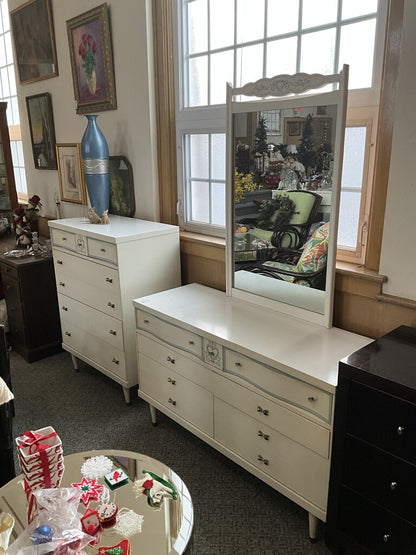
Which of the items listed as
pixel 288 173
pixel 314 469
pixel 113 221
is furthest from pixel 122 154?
pixel 314 469

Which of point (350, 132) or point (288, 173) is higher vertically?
point (350, 132)

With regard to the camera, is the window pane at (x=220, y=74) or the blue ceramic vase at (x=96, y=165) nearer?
the window pane at (x=220, y=74)

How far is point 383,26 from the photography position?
1.84 m

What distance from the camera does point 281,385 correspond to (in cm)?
179

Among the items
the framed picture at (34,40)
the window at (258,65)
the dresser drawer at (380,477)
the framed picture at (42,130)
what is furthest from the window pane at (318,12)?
the framed picture at (42,130)

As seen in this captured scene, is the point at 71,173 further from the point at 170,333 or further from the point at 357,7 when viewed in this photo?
the point at 357,7

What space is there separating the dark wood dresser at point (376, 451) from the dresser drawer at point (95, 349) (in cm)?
153

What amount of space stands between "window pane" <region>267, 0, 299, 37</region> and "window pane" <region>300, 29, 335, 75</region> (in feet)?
0.36

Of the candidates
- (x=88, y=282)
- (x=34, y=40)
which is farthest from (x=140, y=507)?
(x=34, y=40)

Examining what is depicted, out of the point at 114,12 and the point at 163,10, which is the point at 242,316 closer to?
the point at 163,10

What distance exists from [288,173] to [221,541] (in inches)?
64.5

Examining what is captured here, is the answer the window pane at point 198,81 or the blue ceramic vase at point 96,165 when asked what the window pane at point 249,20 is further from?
the blue ceramic vase at point 96,165

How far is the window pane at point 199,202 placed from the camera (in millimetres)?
2867

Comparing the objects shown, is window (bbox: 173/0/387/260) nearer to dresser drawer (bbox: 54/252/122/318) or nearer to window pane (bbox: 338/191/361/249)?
window pane (bbox: 338/191/361/249)
